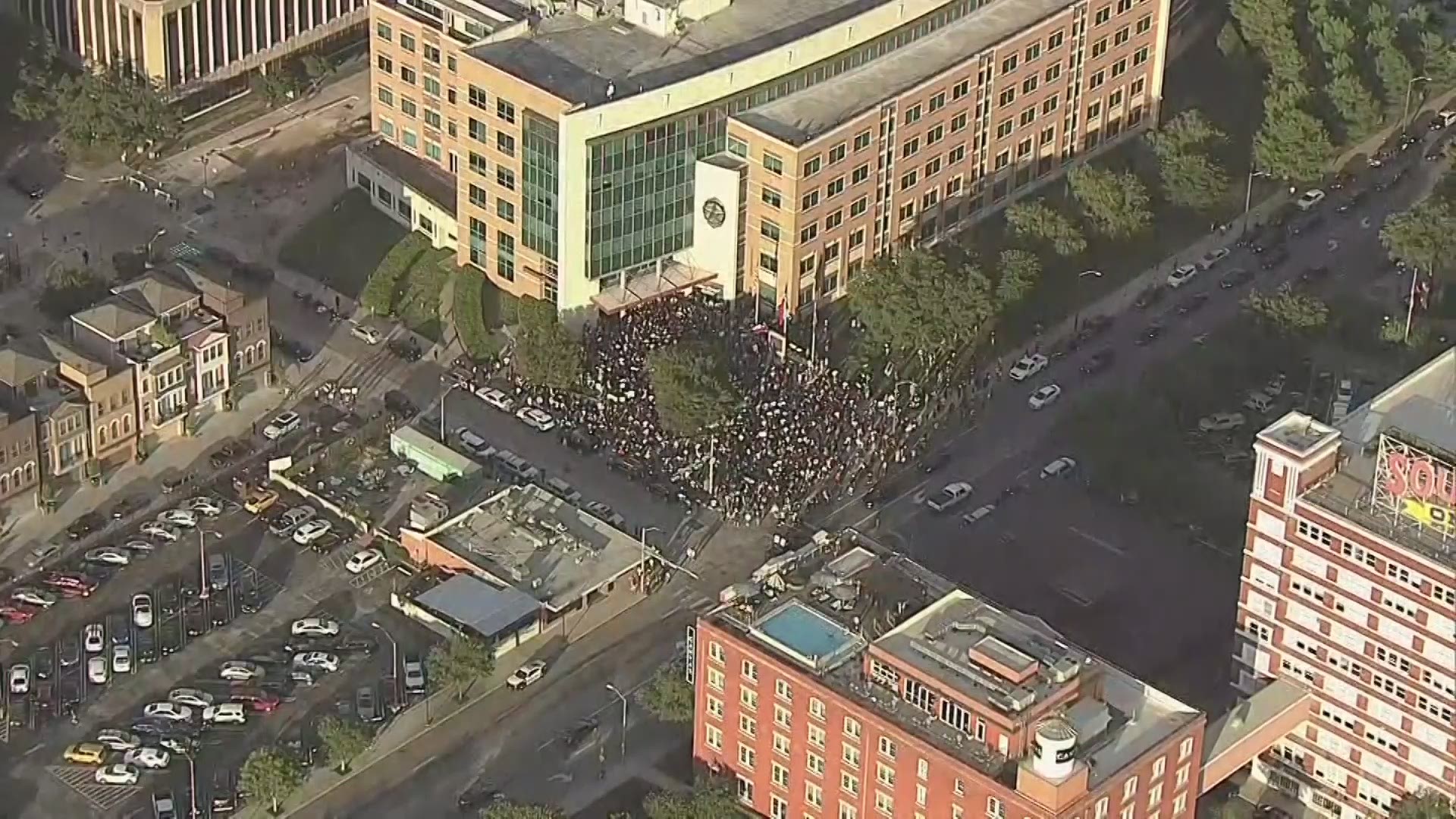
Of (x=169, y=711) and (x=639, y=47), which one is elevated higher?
(x=639, y=47)

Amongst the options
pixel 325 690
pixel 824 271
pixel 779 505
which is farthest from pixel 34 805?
pixel 824 271

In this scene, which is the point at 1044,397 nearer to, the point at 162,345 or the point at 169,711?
the point at 162,345

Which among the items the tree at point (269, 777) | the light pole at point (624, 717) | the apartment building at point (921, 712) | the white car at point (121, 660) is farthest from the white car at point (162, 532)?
the apartment building at point (921, 712)

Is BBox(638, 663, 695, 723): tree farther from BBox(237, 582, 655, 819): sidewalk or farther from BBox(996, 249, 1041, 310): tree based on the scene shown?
BBox(996, 249, 1041, 310): tree

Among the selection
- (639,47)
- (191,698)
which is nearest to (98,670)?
(191,698)

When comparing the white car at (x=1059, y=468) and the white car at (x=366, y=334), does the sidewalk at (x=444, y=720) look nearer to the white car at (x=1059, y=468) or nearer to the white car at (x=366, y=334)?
the white car at (x=1059, y=468)
